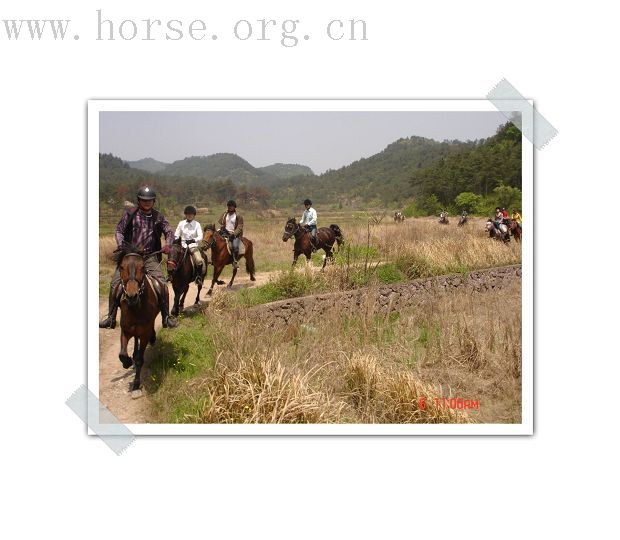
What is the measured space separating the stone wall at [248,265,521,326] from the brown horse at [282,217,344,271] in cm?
224

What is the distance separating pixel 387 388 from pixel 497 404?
1266mm

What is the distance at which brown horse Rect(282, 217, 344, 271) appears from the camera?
Result: 10547 millimetres

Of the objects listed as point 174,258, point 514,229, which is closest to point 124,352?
point 174,258

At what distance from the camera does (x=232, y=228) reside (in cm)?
975

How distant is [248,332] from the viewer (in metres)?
5.05

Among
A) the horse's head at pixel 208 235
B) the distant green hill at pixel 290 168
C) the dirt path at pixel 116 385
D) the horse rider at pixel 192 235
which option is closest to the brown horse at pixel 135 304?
the dirt path at pixel 116 385

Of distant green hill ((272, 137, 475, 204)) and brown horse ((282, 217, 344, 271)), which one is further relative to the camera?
brown horse ((282, 217, 344, 271))

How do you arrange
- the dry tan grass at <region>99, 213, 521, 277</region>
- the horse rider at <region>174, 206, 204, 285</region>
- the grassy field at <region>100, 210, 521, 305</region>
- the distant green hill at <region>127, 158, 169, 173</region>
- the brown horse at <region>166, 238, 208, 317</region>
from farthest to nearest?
the dry tan grass at <region>99, 213, 521, 277</region> → the grassy field at <region>100, 210, 521, 305</region> → the horse rider at <region>174, 206, 204, 285</region> → the brown horse at <region>166, 238, 208, 317</region> → the distant green hill at <region>127, 158, 169, 173</region>

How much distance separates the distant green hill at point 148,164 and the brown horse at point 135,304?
5.35 ft

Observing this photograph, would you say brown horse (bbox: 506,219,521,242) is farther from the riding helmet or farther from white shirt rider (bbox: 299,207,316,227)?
the riding helmet

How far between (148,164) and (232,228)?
3.86 metres

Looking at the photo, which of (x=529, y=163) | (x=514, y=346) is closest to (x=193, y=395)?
(x=514, y=346)

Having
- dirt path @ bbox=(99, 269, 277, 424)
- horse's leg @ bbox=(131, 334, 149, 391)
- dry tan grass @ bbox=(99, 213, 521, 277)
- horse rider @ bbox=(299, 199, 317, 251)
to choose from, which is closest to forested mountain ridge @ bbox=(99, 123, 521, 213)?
horse rider @ bbox=(299, 199, 317, 251)

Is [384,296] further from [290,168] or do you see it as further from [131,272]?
[131,272]
